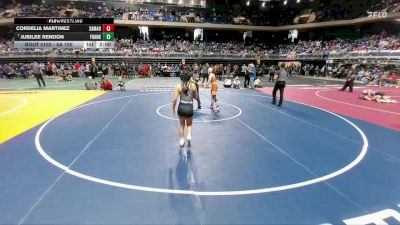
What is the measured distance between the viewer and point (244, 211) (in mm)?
4066

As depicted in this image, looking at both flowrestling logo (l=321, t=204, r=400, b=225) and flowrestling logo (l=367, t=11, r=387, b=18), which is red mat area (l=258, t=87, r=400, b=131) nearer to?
flowrestling logo (l=321, t=204, r=400, b=225)

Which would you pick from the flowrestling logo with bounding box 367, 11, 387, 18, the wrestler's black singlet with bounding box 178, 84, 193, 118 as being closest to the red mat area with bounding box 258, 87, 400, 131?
the wrestler's black singlet with bounding box 178, 84, 193, 118

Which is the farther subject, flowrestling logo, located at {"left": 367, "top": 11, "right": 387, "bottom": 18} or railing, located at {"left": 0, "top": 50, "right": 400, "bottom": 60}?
railing, located at {"left": 0, "top": 50, "right": 400, "bottom": 60}

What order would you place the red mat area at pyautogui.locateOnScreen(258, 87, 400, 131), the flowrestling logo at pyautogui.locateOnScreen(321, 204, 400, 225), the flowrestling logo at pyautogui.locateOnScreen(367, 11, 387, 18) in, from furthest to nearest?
the flowrestling logo at pyautogui.locateOnScreen(367, 11, 387, 18) → the red mat area at pyautogui.locateOnScreen(258, 87, 400, 131) → the flowrestling logo at pyautogui.locateOnScreen(321, 204, 400, 225)

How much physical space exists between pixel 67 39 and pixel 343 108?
1192 centimetres
